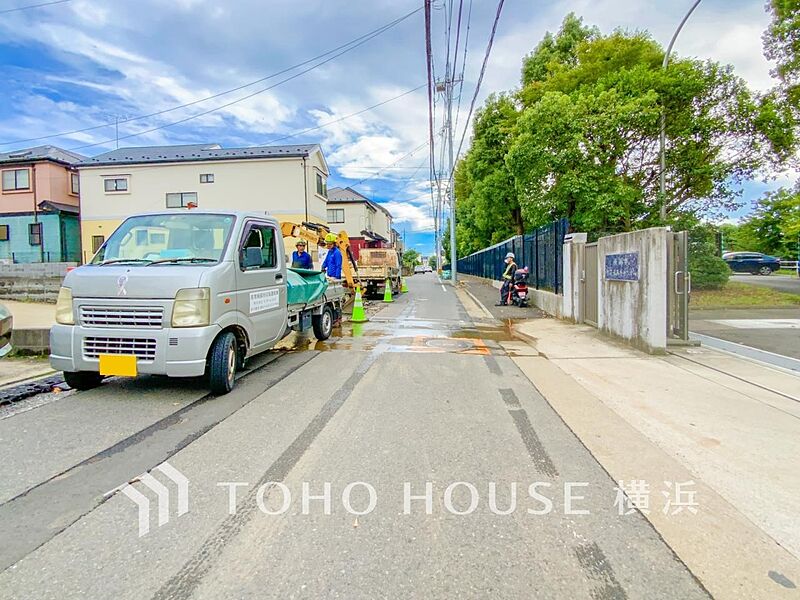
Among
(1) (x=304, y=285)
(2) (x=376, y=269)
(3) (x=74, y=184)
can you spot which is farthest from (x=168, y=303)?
(3) (x=74, y=184)

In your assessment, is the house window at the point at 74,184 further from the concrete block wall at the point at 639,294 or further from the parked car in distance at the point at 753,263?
the parked car in distance at the point at 753,263

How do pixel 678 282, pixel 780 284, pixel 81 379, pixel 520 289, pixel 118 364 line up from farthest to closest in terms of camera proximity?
pixel 780 284 → pixel 520 289 → pixel 678 282 → pixel 81 379 → pixel 118 364

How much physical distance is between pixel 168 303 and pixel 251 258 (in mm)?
1386

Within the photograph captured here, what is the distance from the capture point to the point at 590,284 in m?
11.3

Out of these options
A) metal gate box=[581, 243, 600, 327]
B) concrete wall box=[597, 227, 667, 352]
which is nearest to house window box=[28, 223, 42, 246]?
metal gate box=[581, 243, 600, 327]

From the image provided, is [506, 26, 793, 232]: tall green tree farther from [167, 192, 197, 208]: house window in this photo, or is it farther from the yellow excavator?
[167, 192, 197, 208]: house window

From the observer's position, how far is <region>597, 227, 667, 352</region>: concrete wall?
794cm

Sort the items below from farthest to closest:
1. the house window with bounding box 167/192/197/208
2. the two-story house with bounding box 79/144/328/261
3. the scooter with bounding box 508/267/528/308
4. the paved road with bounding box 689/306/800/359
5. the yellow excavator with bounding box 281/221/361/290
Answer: the house window with bounding box 167/192/197/208 < the two-story house with bounding box 79/144/328/261 < the scooter with bounding box 508/267/528/308 < the yellow excavator with bounding box 281/221/361/290 < the paved road with bounding box 689/306/800/359

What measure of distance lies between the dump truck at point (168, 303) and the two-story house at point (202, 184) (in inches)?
936

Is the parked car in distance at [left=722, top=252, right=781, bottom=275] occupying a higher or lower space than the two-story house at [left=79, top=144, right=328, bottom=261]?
lower

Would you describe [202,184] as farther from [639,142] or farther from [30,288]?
[639,142]

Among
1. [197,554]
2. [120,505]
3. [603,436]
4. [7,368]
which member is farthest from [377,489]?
[7,368]

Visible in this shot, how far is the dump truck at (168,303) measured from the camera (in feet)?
17.3

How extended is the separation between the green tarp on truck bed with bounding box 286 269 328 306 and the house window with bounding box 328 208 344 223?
3779 cm
